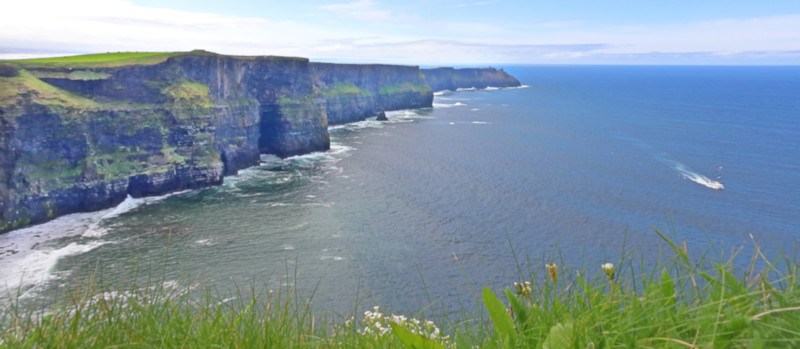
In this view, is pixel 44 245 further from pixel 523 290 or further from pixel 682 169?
pixel 682 169

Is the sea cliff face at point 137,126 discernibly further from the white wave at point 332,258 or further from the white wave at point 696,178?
the white wave at point 696,178

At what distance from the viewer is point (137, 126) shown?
49.3m

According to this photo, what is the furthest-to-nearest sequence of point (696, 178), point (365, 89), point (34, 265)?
point (365, 89) → point (696, 178) → point (34, 265)

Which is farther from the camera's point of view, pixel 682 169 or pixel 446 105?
pixel 446 105

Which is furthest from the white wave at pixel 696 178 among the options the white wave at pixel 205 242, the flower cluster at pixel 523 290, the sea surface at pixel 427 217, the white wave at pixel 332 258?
the flower cluster at pixel 523 290

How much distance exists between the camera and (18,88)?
42.0 metres

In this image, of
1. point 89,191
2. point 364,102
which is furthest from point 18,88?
point 364,102

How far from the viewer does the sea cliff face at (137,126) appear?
41.0 meters

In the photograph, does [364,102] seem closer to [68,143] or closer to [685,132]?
[685,132]

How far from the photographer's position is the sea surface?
104 ft

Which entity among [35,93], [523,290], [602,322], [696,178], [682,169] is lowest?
[696,178]

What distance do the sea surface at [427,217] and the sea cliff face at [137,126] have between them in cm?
247

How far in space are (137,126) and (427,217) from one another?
32450mm

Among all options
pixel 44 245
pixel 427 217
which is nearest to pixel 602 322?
pixel 427 217
